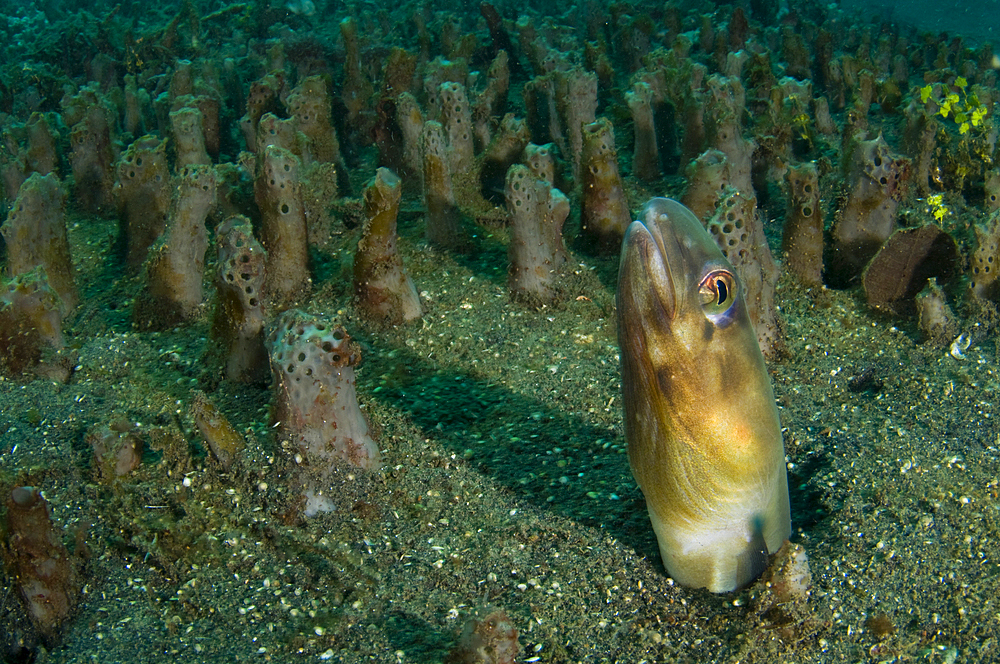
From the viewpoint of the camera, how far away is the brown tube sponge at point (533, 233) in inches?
168

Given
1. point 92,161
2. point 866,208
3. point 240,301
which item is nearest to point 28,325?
point 240,301

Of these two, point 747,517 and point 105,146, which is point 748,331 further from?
point 105,146

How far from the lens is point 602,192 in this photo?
4879 mm

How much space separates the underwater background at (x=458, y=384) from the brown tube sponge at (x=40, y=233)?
0.02 m

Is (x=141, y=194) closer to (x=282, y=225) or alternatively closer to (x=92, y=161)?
(x=282, y=225)

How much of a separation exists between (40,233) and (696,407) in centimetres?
440

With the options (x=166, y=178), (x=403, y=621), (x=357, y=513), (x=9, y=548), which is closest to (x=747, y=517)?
(x=403, y=621)

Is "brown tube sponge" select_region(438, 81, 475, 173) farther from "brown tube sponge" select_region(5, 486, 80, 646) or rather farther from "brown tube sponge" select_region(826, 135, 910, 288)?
"brown tube sponge" select_region(5, 486, 80, 646)

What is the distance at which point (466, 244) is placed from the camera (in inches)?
201

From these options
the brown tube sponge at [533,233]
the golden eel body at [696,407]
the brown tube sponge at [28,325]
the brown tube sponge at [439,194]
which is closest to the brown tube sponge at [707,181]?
the brown tube sponge at [533,233]

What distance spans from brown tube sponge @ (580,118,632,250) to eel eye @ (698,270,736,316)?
2794 millimetres

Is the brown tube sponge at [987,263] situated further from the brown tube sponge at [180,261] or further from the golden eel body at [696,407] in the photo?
the brown tube sponge at [180,261]

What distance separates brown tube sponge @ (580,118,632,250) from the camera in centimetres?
470

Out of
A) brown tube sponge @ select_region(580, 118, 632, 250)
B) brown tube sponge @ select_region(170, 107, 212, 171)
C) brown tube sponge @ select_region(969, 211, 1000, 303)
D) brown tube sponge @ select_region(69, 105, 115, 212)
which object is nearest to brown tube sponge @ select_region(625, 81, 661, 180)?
brown tube sponge @ select_region(580, 118, 632, 250)
